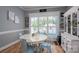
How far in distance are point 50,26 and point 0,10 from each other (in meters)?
0.93

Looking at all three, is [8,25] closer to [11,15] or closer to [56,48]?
[11,15]

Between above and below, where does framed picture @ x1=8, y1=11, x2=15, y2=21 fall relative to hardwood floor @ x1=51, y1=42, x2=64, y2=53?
above

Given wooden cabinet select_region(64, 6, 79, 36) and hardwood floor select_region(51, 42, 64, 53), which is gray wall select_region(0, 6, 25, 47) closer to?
hardwood floor select_region(51, 42, 64, 53)

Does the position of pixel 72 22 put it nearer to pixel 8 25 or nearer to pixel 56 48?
pixel 56 48

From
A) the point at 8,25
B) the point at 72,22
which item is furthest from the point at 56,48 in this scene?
the point at 8,25

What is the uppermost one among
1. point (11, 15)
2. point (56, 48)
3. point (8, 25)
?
point (11, 15)

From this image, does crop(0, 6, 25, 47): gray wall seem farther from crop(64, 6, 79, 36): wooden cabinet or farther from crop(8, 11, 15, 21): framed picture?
crop(64, 6, 79, 36): wooden cabinet

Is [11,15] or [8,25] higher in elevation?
[11,15]

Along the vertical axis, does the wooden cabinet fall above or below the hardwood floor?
above

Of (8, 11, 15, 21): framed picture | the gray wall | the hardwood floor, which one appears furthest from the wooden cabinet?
(8, 11, 15, 21): framed picture

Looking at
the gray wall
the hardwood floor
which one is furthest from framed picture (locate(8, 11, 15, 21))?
the hardwood floor

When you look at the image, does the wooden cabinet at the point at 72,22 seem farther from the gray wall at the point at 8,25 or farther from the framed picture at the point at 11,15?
the framed picture at the point at 11,15
